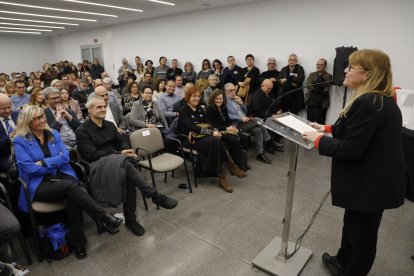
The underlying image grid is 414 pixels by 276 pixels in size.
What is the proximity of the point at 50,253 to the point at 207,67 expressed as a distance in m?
5.79

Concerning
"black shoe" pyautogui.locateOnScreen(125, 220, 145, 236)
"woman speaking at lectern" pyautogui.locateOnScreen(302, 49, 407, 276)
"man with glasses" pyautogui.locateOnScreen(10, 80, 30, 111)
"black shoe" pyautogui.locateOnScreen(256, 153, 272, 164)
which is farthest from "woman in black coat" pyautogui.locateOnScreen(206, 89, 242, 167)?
"man with glasses" pyautogui.locateOnScreen(10, 80, 30, 111)

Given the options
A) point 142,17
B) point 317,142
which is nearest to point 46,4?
point 142,17

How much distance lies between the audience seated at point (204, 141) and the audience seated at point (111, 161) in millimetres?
883

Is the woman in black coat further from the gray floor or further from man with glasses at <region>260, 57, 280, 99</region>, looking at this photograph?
man with glasses at <region>260, 57, 280, 99</region>

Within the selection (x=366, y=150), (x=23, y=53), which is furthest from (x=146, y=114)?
(x=23, y=53)

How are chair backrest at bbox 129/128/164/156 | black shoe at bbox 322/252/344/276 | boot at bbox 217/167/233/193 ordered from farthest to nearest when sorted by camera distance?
boot at bbox 217/167/233/193
chair backrest at bbox 129/128/164/156
black shoe at bbox 322/252/344/276

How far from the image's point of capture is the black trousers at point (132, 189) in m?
2.37

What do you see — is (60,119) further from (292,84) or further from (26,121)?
(292,84)

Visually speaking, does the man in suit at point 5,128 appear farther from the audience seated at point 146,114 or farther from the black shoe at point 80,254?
the audience seated at point 146,114

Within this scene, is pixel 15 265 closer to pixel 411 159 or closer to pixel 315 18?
pixel 411 159

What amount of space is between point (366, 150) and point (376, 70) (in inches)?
15.9

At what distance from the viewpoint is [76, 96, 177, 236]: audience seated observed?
2316mm

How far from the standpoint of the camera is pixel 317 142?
4.80ft

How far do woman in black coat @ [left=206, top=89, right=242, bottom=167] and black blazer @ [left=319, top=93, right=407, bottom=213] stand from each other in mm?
2050
